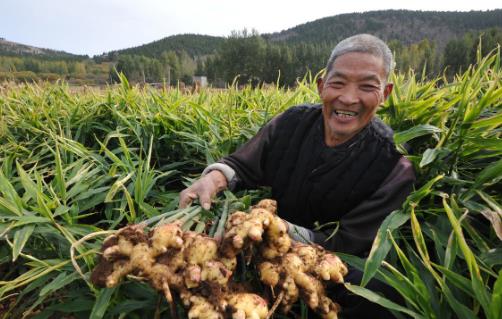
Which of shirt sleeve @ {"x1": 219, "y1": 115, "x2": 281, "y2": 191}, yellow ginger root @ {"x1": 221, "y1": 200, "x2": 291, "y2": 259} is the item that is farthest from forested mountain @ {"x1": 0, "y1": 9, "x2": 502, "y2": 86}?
yellow ginger root @ {"x1": 221, "y1": 200, "x2": 291, "y2": 259}

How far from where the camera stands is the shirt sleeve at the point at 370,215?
3.73ft

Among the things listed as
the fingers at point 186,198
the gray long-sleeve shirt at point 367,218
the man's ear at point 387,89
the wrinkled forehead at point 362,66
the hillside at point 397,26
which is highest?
the hillside at point 397,26

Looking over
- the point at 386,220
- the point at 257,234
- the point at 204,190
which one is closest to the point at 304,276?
the point at 257,234

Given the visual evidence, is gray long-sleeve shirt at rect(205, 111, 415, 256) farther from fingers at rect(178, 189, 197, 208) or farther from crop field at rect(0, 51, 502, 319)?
fingers at rect(178, 189, 197, 208)

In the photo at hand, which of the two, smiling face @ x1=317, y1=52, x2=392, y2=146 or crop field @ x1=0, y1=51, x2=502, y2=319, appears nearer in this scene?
crop field @ x1=0, y1=51, x2=502, y2=319

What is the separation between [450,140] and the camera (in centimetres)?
126

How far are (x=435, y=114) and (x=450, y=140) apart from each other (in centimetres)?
16

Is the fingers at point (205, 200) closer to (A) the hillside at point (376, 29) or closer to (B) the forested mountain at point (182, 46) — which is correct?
(A) the hillside at point (376, 29)

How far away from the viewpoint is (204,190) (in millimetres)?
1254

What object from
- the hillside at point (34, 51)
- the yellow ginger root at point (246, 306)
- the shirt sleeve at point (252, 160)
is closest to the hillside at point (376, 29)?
the hillside at point (34, 51)

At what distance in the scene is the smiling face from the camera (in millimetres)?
1215

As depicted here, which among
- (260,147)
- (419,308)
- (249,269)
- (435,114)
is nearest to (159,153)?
(260,147)

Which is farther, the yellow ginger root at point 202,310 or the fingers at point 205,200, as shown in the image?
the fingers at point 205,200

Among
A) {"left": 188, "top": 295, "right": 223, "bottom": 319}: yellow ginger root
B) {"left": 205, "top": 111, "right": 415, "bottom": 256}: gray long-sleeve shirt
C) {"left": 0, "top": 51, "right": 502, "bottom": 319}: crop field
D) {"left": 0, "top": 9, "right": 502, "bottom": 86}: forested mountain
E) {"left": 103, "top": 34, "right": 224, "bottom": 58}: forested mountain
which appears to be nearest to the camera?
{"left": 188, "top": 295, "right": 223, "bottom": 319}: yellow ginger root
